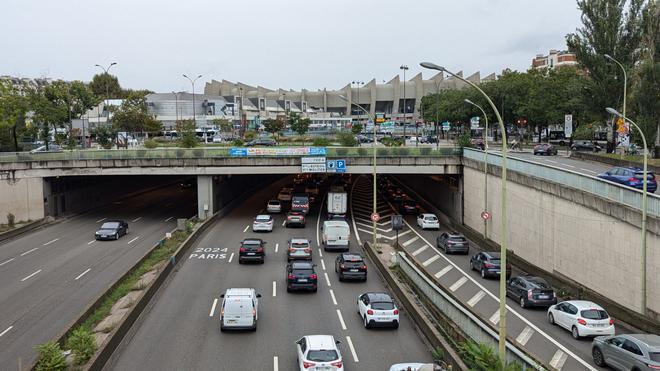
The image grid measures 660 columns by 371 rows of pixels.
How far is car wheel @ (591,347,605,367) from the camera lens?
62.8 feet

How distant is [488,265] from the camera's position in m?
32.5

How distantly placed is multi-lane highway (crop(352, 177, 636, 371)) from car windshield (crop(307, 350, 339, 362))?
6254 mm

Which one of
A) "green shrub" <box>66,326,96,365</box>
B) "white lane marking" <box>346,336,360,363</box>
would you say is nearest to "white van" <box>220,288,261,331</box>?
"white lane marking" <box>346,336,360,363</box>

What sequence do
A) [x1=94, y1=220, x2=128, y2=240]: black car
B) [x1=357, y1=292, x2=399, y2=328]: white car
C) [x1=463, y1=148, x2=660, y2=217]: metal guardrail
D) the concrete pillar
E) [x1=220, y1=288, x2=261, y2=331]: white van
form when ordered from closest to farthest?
[x1=220, y1=288, x2=261, y2=331]: white van
[x1=357, y1=292, x2=399, y2=328]: white car
[x1=463, y1=148, x2=660, y2=217]: metal guardrail
[x1=94, y1=220, x2=128, y2=240]: black car
the concrete pillar

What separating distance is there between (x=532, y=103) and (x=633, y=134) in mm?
14456

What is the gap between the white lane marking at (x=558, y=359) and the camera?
64.2ft

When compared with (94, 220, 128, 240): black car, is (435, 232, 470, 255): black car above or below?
below

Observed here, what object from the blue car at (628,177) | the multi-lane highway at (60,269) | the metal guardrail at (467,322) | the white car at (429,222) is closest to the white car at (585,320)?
the metal guardrail at (467,322)

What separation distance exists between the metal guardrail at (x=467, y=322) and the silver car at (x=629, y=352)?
3154mm

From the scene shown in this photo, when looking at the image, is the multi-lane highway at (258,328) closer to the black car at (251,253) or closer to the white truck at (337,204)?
the black car at (251,253)

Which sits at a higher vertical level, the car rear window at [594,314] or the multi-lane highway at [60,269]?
the car rear window at [594,314]

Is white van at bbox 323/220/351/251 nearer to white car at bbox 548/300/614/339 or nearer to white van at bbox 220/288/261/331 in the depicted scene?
white van at bbox 220/288/261/331

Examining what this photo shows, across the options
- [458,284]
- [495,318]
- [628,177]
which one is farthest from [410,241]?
[495,318]

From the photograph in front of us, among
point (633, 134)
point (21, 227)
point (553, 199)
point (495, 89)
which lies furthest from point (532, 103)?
point (21, 227)
